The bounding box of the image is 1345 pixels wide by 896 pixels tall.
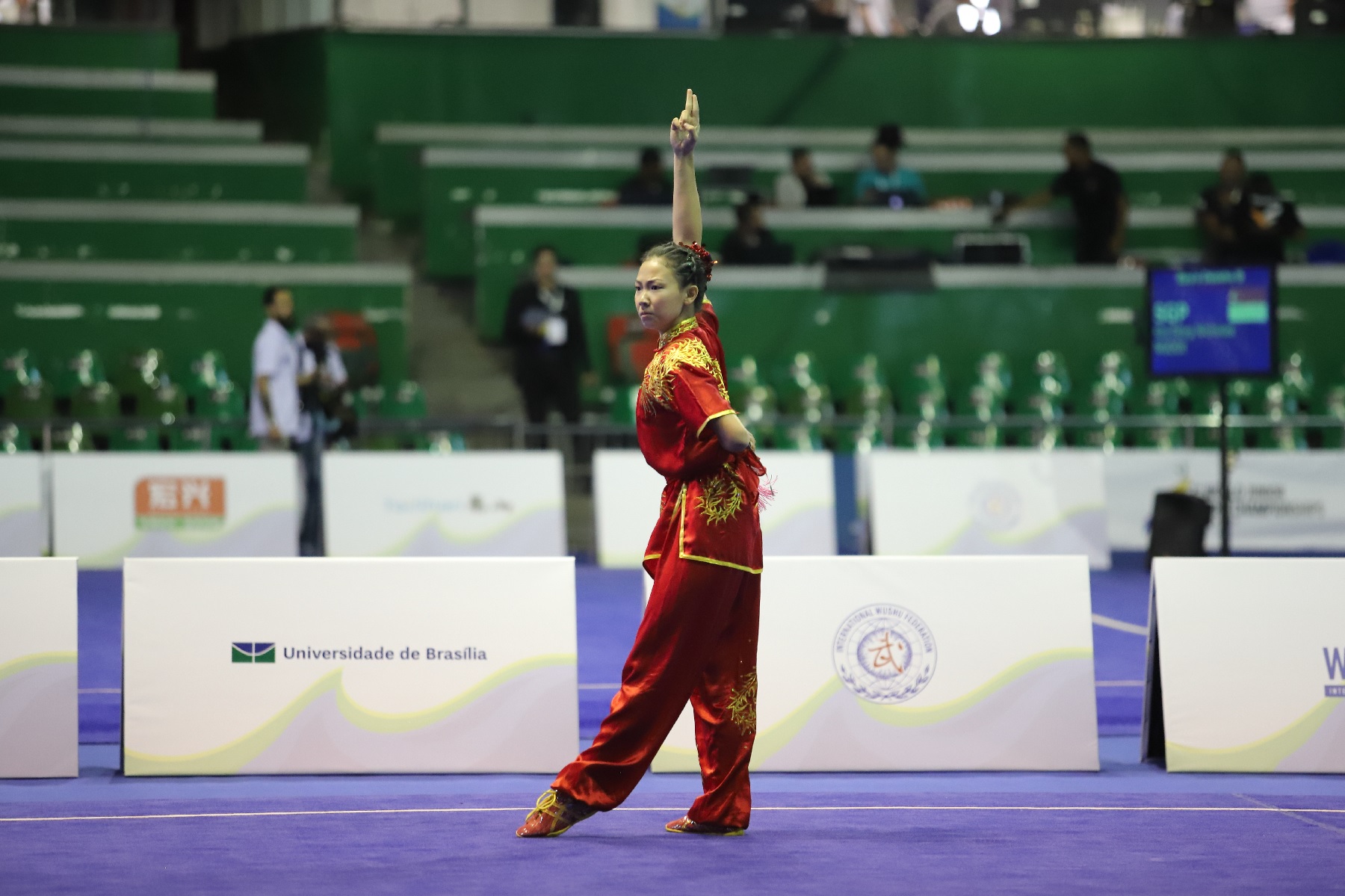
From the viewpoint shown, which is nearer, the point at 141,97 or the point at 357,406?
the point at 357,406

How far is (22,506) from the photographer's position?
11227 millimetres

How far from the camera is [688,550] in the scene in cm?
486

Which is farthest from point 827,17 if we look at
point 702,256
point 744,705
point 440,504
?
point 744,705

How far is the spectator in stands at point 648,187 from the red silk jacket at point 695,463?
11014 mm

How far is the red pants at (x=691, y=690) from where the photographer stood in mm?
4867

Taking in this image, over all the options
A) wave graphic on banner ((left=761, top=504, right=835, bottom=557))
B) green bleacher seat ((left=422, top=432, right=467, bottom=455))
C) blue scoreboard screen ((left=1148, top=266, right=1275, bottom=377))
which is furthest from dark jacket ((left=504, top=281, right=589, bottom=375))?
blue scoreboard screen ((left=1148, top=266, right=1275, bottom=377))

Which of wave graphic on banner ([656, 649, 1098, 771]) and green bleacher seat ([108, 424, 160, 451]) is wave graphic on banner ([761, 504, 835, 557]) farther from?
wave graphic on banner ([656, 649, 1098, 771])

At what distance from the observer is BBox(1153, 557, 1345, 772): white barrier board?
20.5 feet

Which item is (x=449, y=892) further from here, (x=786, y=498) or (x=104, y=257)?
(x=104, y=257)

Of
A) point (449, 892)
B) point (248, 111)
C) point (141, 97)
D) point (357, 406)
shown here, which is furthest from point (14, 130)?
point (449, 892)

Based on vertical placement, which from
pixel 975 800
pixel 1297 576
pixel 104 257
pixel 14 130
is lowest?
pixel 975 800

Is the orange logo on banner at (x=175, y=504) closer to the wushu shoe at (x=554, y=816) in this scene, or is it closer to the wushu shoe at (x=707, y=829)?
the wushu shoe at (x=554, y=816)

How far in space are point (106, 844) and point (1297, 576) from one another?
4.49 metres

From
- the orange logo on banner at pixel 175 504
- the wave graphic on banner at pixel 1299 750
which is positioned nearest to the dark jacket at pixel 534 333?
the orange logo on banner at pixel 175 504
